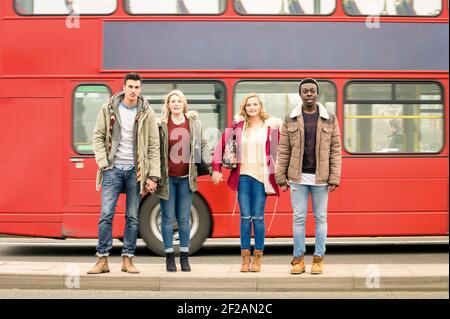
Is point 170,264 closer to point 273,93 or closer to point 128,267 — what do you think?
point 128,267

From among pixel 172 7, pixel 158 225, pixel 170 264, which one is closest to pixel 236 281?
pixel 170 264

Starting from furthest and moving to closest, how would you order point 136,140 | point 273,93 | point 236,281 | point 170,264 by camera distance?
point 273,93 → point 170,264 → point 136,140 → point 236,281

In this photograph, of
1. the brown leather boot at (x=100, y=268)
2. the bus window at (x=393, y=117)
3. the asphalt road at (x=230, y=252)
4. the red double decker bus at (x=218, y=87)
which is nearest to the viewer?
the brown leather boot at (x=100, y=268)

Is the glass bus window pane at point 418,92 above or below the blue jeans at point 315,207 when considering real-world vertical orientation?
above

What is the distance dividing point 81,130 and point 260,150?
11.0 ft

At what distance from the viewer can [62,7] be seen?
35.0 feet

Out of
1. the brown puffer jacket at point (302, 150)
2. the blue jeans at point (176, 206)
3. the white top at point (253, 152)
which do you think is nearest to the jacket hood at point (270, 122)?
the white top at point (253, 152)

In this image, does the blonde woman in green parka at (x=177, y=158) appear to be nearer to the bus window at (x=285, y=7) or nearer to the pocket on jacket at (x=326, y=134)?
the pocket on jacket at (x=326, y=134)

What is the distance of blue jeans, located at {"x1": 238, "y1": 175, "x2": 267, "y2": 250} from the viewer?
26.4ft

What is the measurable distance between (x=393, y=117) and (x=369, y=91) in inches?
17.7

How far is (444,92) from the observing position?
10.8 metres

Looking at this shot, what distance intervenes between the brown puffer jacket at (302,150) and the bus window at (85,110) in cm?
351

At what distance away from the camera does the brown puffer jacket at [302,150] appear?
777 centimetres
